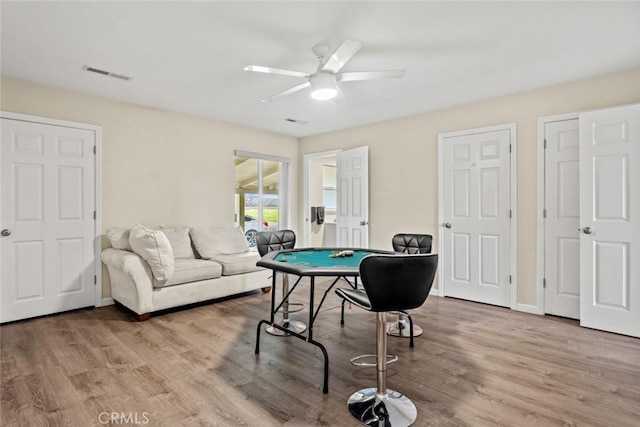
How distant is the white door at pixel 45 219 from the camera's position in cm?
347

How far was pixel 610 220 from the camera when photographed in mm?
3256

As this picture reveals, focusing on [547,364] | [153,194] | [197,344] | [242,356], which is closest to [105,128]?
[153,194]

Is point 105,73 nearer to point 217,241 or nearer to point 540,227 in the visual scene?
point 217,241

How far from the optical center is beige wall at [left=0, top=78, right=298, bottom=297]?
12.5 ft

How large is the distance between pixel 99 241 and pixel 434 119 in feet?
14.7

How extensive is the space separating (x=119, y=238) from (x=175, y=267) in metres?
0.77

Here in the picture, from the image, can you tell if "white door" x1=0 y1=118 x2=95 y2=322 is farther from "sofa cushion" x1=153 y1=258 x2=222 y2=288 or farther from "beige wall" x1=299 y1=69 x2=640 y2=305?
"beige wall" x1=299 y1=69 x2=640 y2=305

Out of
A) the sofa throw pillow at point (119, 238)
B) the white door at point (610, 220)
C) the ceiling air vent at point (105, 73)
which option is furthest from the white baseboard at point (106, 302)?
the white door at point (610, 220)

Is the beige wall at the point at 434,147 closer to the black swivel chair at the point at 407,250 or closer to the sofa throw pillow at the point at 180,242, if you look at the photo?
the black swivel chair at the point at 407,250

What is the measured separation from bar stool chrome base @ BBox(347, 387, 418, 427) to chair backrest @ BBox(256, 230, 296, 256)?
79.6 inches

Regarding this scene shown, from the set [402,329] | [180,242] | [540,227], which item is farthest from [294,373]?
[540,227]

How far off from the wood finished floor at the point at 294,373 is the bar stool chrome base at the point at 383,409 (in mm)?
60

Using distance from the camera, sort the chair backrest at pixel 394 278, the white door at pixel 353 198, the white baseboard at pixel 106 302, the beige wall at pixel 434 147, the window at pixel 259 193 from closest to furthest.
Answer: the chair backrest at pixel 394 278 < the beige wall at pixel 434 147 < the white baseboard at pixel 106 302 < the white door at pixel 353 198 < the window at pixel 259 193

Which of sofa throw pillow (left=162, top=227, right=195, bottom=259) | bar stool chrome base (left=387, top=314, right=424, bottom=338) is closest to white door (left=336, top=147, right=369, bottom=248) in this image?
bar stool chrome base (left=387, top=314, right=424, bottom=338)
